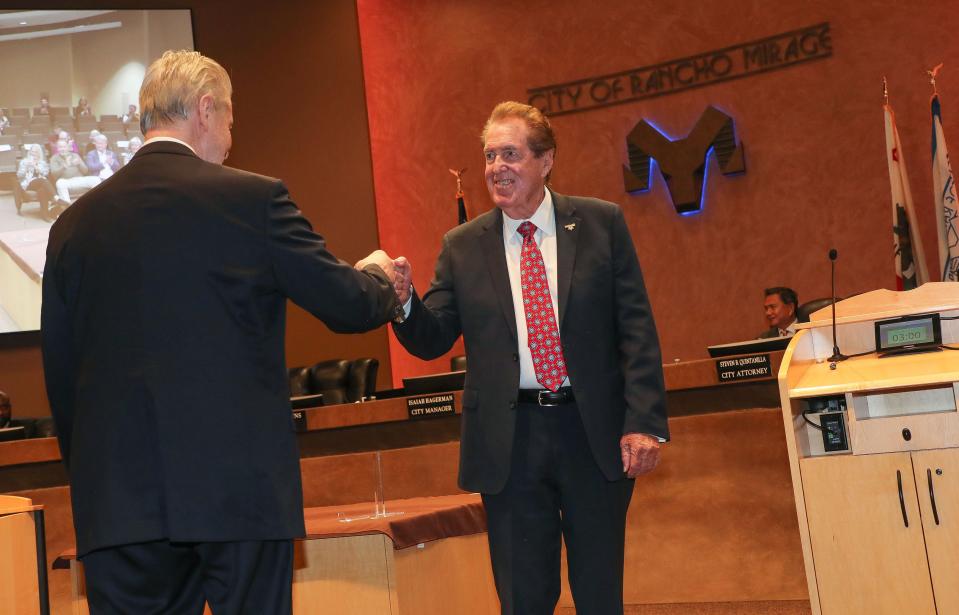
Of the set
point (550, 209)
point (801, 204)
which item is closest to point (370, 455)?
point (550, 209)

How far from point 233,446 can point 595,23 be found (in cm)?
633

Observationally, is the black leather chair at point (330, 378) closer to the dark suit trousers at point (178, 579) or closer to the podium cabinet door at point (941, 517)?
the podium cabinet door at point (941, 517)

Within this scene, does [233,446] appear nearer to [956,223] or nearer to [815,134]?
[956,223]

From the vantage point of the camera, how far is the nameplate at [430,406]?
4527 millimetres

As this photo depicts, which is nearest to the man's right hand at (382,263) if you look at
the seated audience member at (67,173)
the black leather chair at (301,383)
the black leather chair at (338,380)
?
the black leather chair at (338,380)

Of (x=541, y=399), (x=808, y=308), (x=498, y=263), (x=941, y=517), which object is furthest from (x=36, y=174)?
(x=941, y=517)

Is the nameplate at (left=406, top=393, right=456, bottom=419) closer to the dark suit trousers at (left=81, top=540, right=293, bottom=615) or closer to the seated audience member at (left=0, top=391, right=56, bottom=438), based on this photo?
the seated audience member at (left=0, top=391, right=56, bottom=438)

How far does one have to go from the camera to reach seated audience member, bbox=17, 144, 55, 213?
7.66 meters

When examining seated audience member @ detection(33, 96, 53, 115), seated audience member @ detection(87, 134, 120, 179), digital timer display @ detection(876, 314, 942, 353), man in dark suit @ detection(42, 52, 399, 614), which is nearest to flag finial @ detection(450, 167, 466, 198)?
seated audience member @ detection(87, 134, 120, 179)

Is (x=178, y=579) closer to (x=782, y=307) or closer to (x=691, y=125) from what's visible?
(x=782, y=307)

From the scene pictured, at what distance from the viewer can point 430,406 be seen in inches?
179

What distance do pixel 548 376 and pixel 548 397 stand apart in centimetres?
5

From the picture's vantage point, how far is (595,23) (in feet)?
24.9

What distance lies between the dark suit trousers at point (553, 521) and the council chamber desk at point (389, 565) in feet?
2.15
